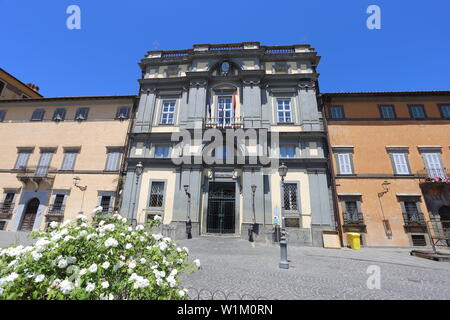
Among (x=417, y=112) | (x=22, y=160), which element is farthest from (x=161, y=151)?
(x=417, y=112)

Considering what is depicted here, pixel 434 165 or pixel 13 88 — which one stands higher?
pixel 13 88

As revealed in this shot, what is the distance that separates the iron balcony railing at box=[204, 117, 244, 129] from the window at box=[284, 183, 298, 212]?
6013 millimetres

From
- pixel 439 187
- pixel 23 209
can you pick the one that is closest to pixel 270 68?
pixel 439 187

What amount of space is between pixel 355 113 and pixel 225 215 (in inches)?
548

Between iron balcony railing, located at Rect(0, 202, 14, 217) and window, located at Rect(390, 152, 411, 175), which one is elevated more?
window, located at Rect(390, 152, 411, 175)

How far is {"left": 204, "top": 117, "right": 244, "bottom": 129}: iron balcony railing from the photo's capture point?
640 inches

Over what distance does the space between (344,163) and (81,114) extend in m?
24.0

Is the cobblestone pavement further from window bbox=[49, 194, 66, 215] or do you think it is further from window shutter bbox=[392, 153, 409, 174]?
window bbox=[49, 194, 66, 215]

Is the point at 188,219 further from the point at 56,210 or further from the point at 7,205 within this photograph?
the point at 7,205

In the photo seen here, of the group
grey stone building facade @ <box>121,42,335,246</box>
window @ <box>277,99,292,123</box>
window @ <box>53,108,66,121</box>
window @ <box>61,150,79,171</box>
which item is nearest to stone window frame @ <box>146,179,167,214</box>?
grey stone building facade @ <box>121,42,335,246</box>

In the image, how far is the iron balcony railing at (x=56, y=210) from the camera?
1667cm

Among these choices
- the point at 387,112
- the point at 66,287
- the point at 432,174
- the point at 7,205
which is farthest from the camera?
the point at 7,205

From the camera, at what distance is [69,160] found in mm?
18094
